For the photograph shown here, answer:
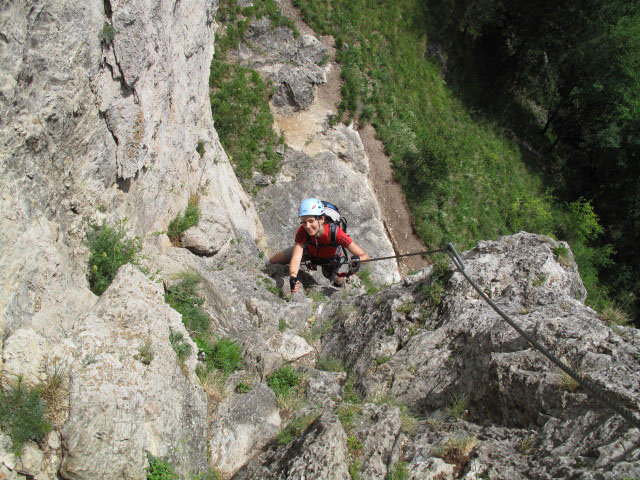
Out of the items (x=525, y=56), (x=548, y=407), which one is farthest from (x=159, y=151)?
(x=525, y=56)

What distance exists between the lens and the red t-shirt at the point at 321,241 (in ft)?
31.3

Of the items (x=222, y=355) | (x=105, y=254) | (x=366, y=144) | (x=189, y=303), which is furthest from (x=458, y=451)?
(x=366, y=144)

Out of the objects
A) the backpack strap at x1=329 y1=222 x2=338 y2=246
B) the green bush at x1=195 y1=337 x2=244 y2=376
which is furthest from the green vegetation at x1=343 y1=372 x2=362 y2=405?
the backpack strap at x1=329 y1=222 x2=338 y2=246

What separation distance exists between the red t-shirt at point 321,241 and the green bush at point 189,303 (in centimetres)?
282

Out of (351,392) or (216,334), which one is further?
(216,334)

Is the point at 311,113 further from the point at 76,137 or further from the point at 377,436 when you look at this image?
the point at 377,436

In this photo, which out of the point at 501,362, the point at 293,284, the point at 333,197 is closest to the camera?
the point at 501,362

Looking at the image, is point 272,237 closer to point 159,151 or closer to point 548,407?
point 159,151

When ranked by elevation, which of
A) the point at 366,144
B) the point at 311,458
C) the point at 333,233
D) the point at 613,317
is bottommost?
the point at 366,144

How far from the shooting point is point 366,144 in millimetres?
20438

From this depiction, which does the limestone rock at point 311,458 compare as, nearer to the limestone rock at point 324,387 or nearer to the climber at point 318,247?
the limestone rock at point 324,387

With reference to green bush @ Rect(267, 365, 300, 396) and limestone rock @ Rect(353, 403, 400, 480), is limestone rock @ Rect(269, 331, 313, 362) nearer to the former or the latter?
green bush @ Rect(267, 365, 300, 396)

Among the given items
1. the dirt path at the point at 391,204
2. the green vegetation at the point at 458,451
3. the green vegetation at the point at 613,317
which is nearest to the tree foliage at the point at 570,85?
the dirt path at the point at 391,204

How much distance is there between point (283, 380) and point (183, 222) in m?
4.60
